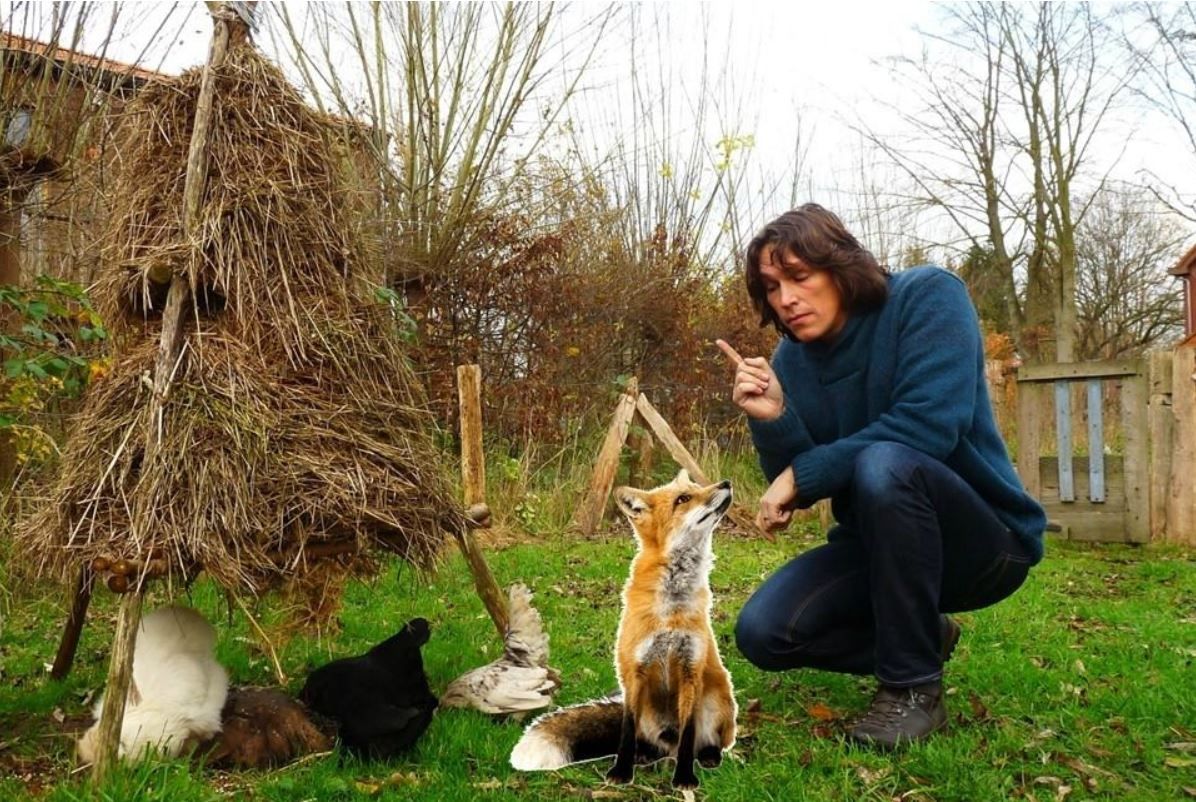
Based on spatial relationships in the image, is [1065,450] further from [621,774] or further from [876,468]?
[621,774]

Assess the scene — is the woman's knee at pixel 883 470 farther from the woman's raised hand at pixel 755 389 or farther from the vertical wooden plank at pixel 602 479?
the vertical wooden plank at pixel 602 479

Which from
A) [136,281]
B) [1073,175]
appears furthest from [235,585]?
[1073,175]

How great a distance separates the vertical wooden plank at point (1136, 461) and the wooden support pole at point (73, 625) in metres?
8.67

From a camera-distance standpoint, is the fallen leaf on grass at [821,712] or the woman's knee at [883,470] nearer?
the woman's knee at [883,470]

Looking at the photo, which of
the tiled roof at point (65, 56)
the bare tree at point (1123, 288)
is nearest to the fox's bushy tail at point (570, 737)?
the tiled roof at point (65, 56)

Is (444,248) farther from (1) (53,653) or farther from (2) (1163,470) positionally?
(2) (1163,470)

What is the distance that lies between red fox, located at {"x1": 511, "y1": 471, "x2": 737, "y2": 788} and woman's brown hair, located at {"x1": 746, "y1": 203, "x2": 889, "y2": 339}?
1012 mm

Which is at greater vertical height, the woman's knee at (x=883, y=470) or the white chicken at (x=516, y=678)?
the woman's knee at (x=883, y=470)

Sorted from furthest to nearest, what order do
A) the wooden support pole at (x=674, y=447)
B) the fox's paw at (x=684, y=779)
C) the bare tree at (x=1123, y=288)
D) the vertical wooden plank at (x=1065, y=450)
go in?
1. the bare tree at (x=1123, y=288)
2. the wooden support pole at (x=674, y=447)
3. the vertical wooden plank at (x=1065, y=450)
4. the fox's paw at (x=684, y=779)

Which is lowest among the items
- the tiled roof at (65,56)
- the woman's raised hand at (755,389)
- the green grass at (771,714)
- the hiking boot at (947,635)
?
the green grass at (771,714)

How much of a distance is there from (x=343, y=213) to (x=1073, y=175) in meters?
21.4

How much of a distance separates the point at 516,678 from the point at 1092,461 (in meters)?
7.33

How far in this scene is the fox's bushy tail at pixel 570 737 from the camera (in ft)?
9.26

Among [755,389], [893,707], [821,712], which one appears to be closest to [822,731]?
[821,712]
